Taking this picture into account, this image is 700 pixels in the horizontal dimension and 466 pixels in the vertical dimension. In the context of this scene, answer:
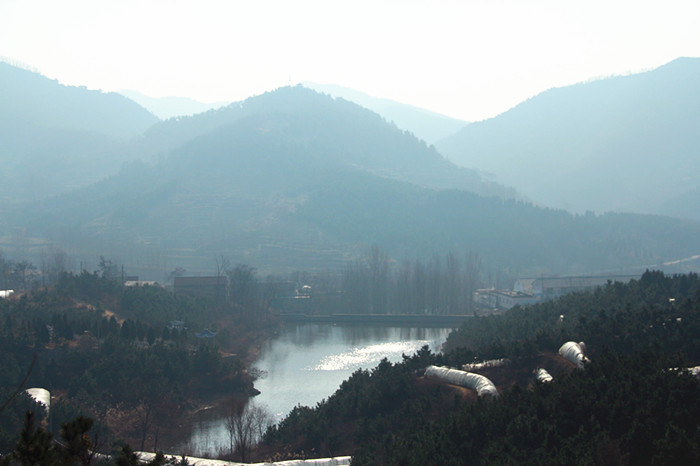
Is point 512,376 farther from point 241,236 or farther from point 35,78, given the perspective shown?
point 35,78

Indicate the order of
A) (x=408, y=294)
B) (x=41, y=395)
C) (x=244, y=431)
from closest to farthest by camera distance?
(x=244, y=431)
(x=41, y=395)
(x=408, y=294)

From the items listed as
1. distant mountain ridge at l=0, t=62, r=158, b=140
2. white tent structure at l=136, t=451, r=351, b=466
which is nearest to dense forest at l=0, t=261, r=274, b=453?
white tent structure at l=136, t=451, r=351, b=466

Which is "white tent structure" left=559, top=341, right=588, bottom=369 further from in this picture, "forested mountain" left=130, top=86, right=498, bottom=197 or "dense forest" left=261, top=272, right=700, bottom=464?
"forested mountain" left=130, top=86, right=498, bottom=197

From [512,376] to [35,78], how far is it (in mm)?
154029

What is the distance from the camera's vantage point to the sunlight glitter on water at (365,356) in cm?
2964

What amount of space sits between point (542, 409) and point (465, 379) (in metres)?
4.27

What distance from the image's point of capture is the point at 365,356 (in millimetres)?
31891

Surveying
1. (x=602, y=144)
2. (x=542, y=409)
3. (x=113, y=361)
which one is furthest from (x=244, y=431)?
(x=602, y=144)

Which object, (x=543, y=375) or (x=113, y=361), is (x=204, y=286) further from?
(x=543, y=375)

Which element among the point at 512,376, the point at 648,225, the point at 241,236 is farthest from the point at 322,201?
the point at 512,376

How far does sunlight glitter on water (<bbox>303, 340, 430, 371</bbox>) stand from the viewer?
1167 inches

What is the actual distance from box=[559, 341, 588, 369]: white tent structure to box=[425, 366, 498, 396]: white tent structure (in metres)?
1.97

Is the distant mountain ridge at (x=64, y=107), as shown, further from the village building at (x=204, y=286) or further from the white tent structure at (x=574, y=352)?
the white tent structure at (x=574, y=352)

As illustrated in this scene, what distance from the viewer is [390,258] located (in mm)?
68500
